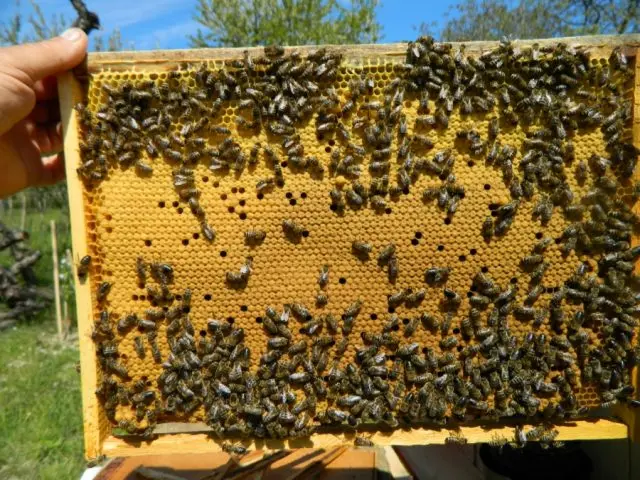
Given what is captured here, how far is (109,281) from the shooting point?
2654 mm

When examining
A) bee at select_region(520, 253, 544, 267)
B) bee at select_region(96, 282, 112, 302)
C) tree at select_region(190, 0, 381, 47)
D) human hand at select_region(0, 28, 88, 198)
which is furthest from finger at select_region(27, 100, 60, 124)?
tree at select_region(190, 0, 381, 47)

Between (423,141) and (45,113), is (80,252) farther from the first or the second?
(423,141)

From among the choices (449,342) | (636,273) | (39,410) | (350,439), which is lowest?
(39,410)

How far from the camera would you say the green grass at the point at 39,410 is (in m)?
6.12

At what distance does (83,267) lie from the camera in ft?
8.40

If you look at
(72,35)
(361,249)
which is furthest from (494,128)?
(72,35)

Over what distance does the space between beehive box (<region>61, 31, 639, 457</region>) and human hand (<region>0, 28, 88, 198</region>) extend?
223 millimetres

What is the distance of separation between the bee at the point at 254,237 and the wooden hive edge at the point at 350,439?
1.11 m

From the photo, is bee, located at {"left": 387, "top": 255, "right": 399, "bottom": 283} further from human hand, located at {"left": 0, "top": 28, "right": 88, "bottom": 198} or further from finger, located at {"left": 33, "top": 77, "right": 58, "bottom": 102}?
finger, located at {"left": 33, "top": 77, "right": 58, "bottom": 102}

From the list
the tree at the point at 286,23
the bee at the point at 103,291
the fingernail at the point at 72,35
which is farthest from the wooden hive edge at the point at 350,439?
the tree at the point at 286,23

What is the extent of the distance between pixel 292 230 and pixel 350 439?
3.94 feet

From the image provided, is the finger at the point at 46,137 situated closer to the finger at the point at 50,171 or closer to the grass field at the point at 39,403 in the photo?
the finger at the point at 50,171

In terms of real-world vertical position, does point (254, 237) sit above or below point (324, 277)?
above

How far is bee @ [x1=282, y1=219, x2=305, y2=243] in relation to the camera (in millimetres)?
2609
